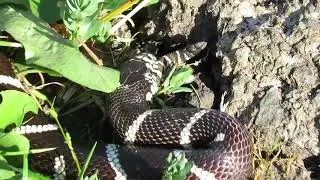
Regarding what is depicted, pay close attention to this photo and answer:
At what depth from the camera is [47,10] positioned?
14.1 feet

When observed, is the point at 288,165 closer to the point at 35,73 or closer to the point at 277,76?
the point at 277,76

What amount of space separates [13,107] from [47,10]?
91cm

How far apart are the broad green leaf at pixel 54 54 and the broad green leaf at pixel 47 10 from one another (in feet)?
0.58

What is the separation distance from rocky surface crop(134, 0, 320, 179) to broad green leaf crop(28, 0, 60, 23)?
835 millimetres

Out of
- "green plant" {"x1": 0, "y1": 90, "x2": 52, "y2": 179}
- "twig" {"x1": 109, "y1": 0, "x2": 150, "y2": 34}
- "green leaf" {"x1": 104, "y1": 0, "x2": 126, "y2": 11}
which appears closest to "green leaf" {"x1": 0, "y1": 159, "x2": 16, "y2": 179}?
"green plant" {"x1": 0, "y1": 90, "x2": 52, "y2": 179}

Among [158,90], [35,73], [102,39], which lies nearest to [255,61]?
[158,90]

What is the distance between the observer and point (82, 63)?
381 cm

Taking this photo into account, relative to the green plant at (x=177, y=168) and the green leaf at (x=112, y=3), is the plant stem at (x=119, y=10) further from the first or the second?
the green plant at (x=177, y=168)

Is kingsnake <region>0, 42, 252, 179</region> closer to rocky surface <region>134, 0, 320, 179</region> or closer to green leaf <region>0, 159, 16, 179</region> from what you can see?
rocky surface <region>134, 0, 320, 179</region>

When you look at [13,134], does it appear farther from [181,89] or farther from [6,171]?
[181,89]

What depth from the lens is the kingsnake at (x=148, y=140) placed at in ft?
11.8

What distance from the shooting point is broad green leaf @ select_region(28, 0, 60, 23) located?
13.9 ft

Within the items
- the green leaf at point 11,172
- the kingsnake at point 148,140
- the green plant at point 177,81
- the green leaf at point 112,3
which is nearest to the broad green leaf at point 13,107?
the kingsnake at point 148,140

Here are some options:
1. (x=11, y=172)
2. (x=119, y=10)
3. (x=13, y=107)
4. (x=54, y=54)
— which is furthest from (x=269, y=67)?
(x=11, y=172)
